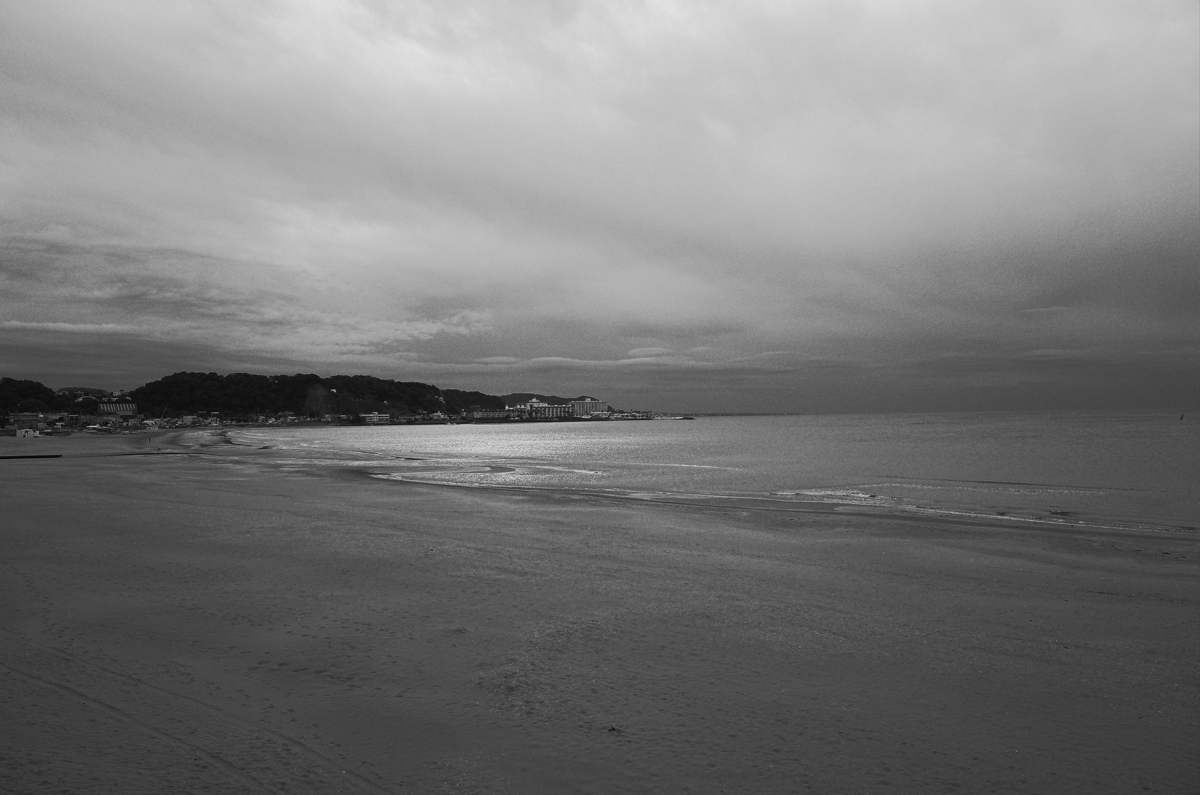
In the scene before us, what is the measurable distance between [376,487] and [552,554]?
16.2 metres

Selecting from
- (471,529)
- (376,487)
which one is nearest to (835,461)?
(376,487)

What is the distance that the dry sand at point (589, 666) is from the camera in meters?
5.04

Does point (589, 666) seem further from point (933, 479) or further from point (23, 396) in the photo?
point (23, 396)

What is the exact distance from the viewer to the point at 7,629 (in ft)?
25.9

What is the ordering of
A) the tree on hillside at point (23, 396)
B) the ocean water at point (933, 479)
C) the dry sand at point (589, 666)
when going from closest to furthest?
the dry sand at point (589, 666), the ocean water at point (933, 479), the tree on hillside at point (23, 396)

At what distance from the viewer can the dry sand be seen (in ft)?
16.5

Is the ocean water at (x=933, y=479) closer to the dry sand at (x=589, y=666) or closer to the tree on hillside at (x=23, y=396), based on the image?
the dry sand at (x=589, y=666)

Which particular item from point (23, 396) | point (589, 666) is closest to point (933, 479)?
point (589, 666)

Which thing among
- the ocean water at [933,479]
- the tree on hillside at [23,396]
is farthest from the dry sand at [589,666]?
the tree on hillside at [23,396]

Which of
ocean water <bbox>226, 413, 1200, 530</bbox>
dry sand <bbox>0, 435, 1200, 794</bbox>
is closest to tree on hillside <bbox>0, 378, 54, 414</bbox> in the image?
ocean water <bbox>226, 413, 1200, 530</bbox>

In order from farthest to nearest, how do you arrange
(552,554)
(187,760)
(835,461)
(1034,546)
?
(835,461), (1034,546), (552,554), (187,760)

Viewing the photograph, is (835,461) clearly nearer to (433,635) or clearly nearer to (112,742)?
(433,635)

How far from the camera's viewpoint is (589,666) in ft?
23.2

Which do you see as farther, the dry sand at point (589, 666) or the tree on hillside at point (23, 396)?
the tree on hillside at point (23, 396)
